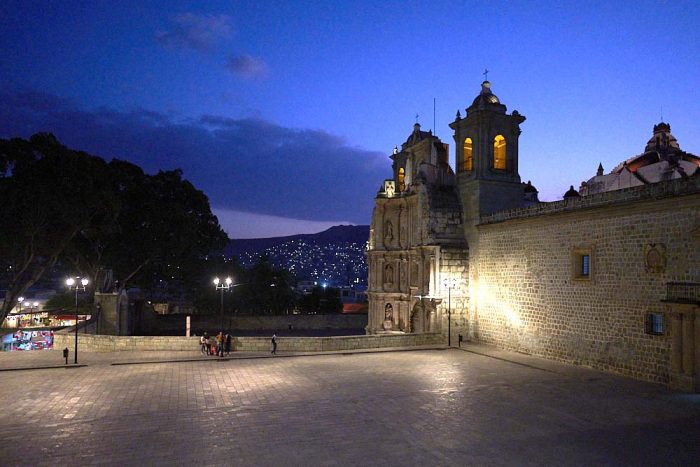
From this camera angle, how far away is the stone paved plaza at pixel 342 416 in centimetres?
980

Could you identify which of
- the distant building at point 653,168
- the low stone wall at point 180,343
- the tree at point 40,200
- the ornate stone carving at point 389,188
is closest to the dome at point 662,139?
the distant building at point 653,168

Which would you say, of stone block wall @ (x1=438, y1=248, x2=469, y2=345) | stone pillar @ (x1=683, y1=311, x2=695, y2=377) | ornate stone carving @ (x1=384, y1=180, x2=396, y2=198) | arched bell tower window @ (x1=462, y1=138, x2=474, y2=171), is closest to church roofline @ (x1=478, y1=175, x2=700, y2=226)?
stone block wall @ (x1=438, y1=248, x2=469, y2=345)

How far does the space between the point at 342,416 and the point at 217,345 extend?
1084 cm

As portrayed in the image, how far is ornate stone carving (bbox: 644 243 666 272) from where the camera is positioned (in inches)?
632

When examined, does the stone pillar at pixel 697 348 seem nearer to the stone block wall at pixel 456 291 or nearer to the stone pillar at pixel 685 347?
the stone pillar at pixel 685 347

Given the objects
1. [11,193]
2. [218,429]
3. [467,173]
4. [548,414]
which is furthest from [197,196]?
[548,414]

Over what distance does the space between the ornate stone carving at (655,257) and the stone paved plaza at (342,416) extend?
3751mm

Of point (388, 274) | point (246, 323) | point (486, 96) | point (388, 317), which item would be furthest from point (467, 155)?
point (246, 323)

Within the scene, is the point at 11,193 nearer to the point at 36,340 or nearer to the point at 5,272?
the point at 36,340

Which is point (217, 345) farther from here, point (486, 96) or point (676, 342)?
point (486, 96)

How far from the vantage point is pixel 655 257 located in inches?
641

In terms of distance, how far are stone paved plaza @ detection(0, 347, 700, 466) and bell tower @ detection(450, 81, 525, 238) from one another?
10.1 m

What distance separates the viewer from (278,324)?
137 ft

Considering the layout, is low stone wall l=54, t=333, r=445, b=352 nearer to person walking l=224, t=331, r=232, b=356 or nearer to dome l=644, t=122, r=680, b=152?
person walking l=224, t=331, r=232, b=356
